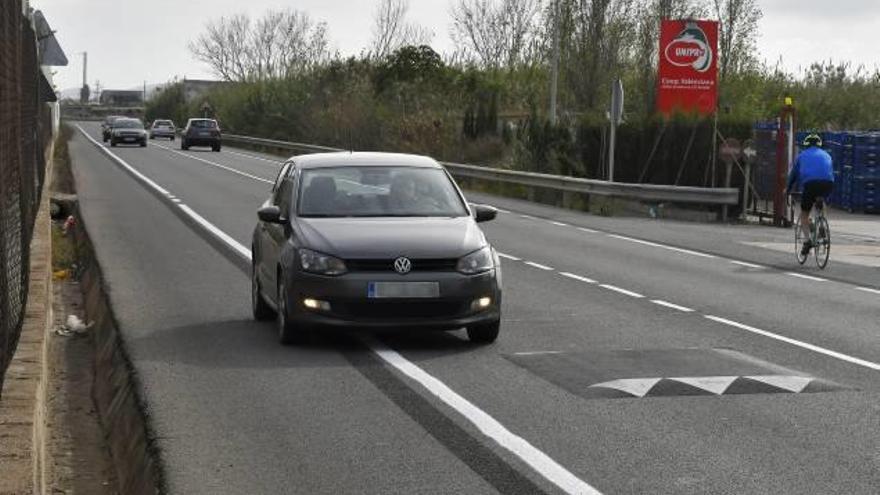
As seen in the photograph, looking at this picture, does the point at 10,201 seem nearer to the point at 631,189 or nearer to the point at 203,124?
the point at 631,189

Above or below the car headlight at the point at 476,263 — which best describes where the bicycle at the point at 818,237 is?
below

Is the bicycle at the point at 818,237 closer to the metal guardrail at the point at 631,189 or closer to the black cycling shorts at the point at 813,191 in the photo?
the black cycling shorts at the point at 813,191

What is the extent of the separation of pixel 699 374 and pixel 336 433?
3.02 metres

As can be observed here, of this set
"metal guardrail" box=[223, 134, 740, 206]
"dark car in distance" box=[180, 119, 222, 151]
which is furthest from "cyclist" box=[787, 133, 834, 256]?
"dark car in distance" box=[180, 119, 222, 151]

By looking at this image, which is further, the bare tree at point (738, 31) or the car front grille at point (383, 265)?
the bare tree at point (738, 31)

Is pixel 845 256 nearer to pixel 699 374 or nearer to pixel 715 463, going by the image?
pixel 699 374

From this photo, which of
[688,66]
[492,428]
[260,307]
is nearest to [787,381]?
[492,428]

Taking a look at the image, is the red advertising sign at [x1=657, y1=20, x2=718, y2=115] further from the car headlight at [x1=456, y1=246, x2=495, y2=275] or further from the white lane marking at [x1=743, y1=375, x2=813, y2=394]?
the white lane marking at [x1=743, y1=375, x2=813, y2=394]

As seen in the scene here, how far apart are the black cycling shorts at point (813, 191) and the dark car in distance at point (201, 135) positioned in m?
53.4

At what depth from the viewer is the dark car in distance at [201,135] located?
71056mm

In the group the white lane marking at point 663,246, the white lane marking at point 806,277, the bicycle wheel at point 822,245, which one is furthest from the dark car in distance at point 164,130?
the white lane marking at point 806,277

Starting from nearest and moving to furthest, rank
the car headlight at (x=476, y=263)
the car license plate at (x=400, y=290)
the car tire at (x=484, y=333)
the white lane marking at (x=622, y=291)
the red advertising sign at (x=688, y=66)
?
1. the car license plate at (x=400, y=290)
2. the car headlight at (x=476, y=263)
3. the car tire at (x=484, y=333)
4. the white lane marking at (x=622, y=291)
5. the red advertising sign at (x=688, y=66)

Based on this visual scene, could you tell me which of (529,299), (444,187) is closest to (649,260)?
(529,299)

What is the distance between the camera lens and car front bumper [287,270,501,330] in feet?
35.9
